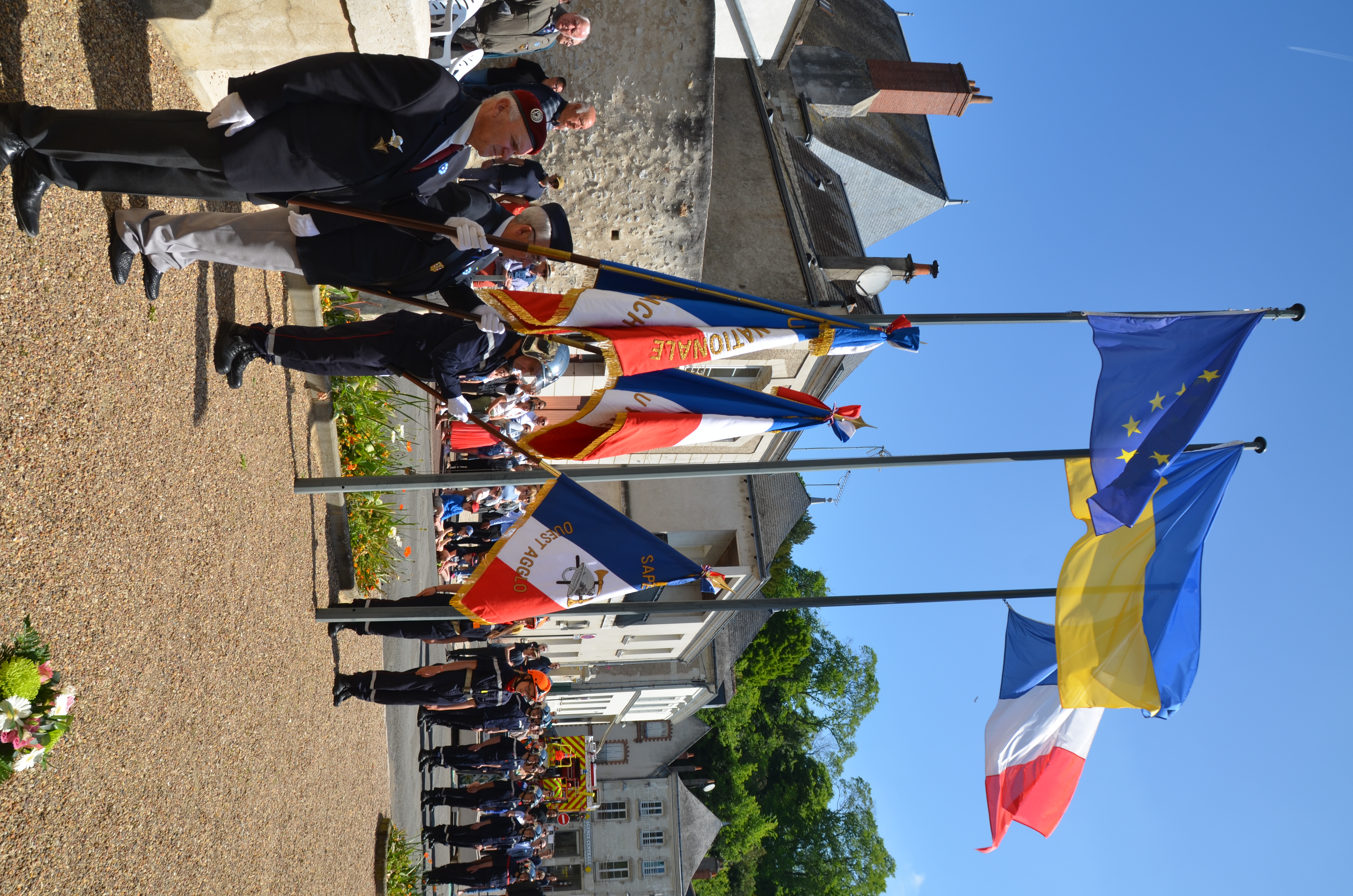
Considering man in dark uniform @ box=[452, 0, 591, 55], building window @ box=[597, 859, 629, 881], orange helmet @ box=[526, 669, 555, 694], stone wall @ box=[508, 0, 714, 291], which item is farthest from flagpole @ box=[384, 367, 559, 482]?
building window @ box=[597, 859, 629, 881]

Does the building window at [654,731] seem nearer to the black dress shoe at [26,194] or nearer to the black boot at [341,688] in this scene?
the black boot at [341,688]

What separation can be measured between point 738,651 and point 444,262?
126 ft

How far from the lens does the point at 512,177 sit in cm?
923

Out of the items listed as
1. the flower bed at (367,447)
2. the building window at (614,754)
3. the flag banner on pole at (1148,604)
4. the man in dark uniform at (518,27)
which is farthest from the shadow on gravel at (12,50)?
the building window at (614,754)

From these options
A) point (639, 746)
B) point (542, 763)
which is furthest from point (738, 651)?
point (542, 763)

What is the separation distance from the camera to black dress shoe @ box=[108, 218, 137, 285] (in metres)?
5.94

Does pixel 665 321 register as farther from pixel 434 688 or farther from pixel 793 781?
pixel 793 781

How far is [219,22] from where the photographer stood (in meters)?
6.34

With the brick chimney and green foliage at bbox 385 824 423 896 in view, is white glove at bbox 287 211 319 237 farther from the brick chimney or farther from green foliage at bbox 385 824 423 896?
the brick chimney

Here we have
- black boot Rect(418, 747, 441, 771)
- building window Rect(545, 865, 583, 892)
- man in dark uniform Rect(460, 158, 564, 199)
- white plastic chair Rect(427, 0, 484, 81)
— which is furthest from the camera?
building window Rect(545, 865, 583, 892)

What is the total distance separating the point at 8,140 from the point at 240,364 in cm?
297

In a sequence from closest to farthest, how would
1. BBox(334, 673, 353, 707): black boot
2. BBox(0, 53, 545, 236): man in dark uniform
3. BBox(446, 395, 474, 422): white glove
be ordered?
1. BBox(0, 53, 545, 236): man in dark uniform
2. BBox(446, 395, 474, 422): white glove
3. BBox(334, 673, 353, 707): black boot

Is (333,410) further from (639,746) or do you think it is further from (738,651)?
(639,746)

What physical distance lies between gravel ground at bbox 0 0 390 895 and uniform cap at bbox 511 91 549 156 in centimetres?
271
